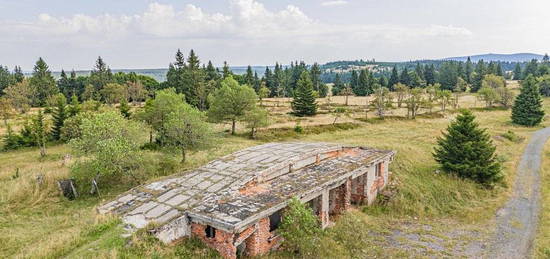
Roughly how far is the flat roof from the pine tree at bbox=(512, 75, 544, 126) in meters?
38.3

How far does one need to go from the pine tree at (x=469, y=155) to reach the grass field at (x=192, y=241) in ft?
2.32

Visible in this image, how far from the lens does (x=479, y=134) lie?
2356cm

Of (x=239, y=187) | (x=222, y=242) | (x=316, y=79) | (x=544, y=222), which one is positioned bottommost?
(x=544, y=222)

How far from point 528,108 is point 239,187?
48.5 m

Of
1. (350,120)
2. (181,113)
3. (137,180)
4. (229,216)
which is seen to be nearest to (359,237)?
(229,216)

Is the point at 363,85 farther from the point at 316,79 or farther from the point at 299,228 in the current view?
the point at 299,228

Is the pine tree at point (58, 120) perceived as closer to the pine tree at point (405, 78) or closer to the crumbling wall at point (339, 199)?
the crumbling wall at point (339, 199)

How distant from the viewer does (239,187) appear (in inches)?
560

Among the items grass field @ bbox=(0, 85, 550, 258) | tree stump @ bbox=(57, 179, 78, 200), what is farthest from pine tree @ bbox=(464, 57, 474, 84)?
tree stump @ bbox=(57, 179, 78, 200)

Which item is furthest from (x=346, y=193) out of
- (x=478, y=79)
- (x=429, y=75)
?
(x=429, y=75)

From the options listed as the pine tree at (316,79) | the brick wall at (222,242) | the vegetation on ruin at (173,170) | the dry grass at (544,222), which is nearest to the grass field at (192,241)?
the vegetation on ruin at (173,170)

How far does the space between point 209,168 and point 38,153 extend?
60.5 ft

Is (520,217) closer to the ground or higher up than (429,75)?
closer to the ground

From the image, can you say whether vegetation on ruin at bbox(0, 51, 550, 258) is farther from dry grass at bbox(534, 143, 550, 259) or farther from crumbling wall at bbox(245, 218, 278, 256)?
crumbling wall at bbox(245, 218, 278, 256)
